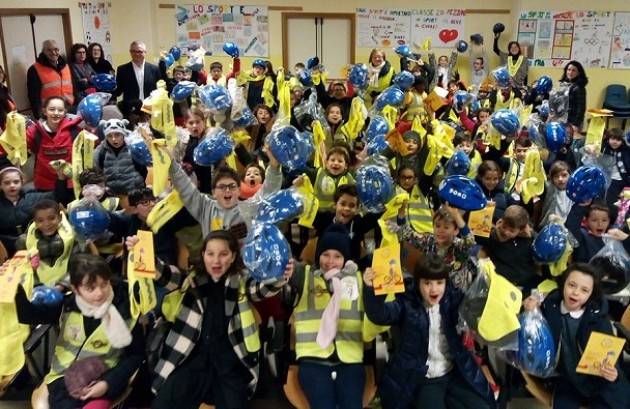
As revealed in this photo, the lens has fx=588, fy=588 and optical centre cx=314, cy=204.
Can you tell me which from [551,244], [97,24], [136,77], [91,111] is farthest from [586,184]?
[97,24]

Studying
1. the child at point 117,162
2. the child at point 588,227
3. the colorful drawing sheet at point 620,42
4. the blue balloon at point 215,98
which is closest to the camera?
the child at point 588,227

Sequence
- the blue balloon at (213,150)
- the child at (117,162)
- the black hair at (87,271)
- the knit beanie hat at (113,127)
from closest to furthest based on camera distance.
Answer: the black hair at (87,271), the blue balloon at (213,150), the child at (117,162), the knit beanie hat at (113,127)

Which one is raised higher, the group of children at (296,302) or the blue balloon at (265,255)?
the blue balloon at (265,255)

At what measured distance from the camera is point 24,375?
2.83m

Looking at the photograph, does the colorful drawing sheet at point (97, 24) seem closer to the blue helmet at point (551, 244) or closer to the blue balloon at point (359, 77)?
the blue balloon at point (359, 77)

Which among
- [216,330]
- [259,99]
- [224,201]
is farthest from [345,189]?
[259,99]

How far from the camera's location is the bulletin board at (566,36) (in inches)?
360

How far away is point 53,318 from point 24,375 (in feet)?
1.56

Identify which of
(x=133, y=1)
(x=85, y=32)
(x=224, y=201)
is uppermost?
(x=133, y=1)

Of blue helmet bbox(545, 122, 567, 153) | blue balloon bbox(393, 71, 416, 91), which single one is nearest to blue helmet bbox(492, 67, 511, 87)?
blue balloon bbox(393, 71, 416, 91)

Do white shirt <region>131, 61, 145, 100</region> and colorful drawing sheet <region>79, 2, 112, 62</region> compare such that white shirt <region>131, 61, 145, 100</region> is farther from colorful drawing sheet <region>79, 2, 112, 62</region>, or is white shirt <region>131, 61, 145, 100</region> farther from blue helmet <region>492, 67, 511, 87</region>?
blue helmet <region>492, 67, 511, 87</region>

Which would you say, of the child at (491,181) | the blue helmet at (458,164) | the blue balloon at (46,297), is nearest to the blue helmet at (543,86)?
the child at (491,181)

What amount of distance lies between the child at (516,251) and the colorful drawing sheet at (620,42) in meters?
7.38

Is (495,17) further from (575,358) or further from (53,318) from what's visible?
(53,318)
